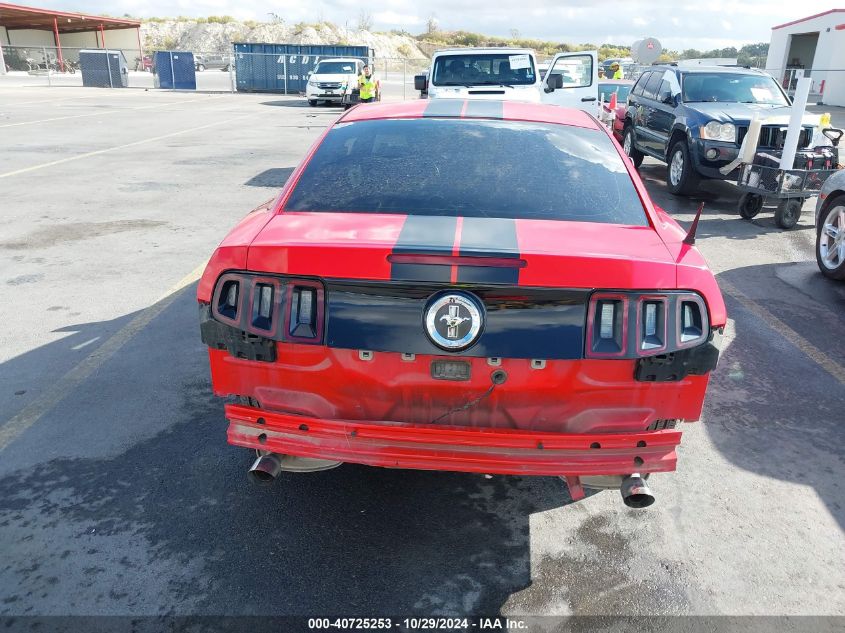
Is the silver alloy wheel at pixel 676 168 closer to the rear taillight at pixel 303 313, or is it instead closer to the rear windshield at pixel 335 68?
the rear taillight at pixel 303 313

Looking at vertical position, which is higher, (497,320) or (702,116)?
(702,116)

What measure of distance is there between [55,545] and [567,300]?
230 centimetres

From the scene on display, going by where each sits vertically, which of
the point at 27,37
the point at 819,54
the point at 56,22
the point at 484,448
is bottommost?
the point at 484,448

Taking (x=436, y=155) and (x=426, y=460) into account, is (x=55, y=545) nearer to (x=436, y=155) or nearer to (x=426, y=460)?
(x=426, y=460)

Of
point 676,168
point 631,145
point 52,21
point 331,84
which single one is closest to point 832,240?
point 676,168

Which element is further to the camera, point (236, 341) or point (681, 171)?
point (681, 171)

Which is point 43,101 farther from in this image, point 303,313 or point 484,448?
point 484,448

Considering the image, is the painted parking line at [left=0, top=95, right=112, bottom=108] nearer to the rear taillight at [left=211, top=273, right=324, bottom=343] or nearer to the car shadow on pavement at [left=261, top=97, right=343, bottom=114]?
the car shadow on pavement at [left=261, top=97, right=343, bottom=114]

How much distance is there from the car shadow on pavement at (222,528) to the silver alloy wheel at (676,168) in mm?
8497

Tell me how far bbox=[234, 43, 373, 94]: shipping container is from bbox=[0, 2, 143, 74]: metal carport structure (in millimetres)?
17115

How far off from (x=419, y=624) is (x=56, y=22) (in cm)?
6250

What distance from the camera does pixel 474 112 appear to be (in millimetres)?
3838

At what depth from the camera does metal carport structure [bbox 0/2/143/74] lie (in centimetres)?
4750

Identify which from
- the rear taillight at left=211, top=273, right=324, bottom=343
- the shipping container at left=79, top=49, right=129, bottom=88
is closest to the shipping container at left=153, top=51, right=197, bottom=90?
the shipping container at left=79, top=49, right=129, bottom=88
